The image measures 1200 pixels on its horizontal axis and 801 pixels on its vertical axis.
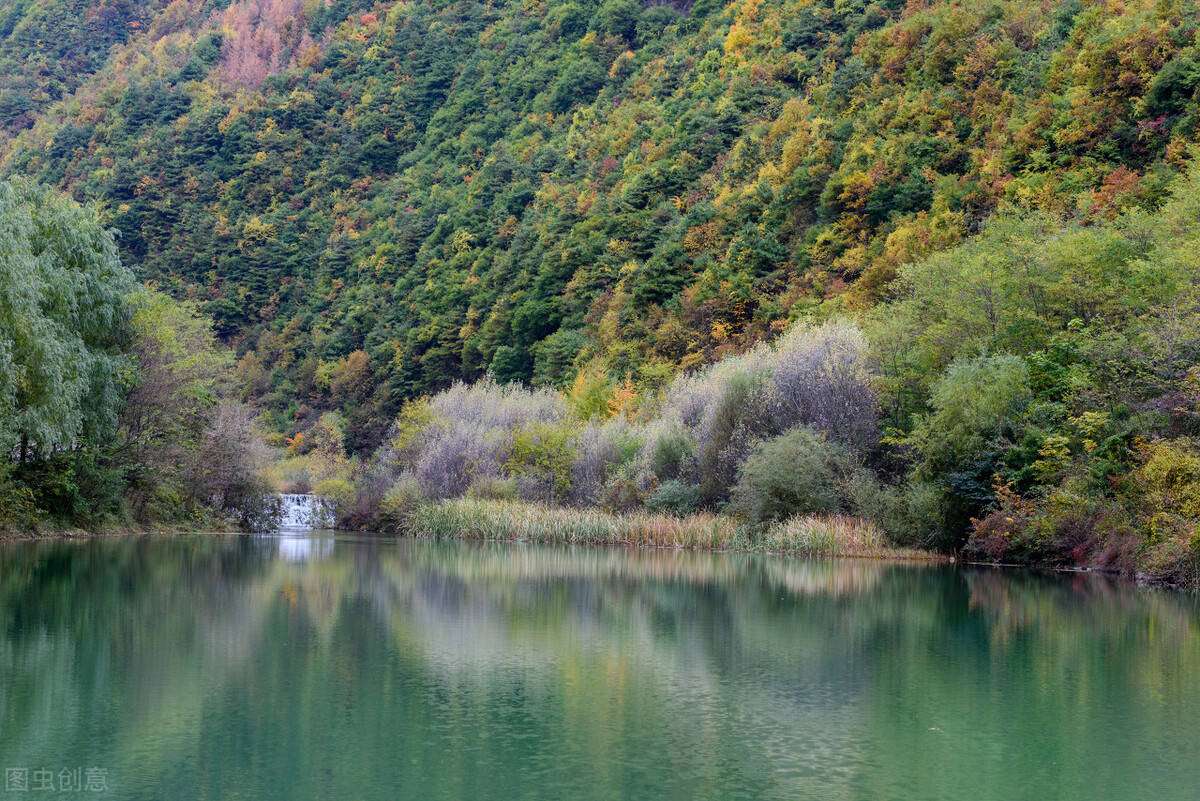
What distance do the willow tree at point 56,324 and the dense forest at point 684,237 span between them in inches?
683

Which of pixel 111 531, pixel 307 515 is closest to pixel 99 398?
pixel 111 531

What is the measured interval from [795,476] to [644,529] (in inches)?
298

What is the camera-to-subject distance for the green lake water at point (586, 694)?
8602 mm

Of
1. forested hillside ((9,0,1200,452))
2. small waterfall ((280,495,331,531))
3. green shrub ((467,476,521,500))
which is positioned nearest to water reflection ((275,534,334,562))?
green shrub ((467,476,521,500))

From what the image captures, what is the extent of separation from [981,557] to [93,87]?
118416mm

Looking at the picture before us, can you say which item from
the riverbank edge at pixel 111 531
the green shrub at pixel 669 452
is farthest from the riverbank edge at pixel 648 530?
the riverbank edge at pixel 111 531

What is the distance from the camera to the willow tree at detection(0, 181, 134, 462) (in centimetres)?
3036

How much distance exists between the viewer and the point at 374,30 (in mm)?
128875

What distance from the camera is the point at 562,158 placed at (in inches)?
3863

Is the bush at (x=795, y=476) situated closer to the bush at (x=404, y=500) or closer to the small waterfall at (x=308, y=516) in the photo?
the bush at (x=404, y=500)

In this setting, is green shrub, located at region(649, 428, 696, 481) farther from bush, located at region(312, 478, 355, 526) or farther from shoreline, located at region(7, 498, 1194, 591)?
bush, located at region(312, 478, 355, 526)

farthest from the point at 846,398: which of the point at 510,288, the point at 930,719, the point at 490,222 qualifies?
the point at 490,222

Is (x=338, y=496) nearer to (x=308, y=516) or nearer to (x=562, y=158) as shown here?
(x=308, y=516)

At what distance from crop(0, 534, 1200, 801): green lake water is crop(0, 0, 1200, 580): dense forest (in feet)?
41.3
